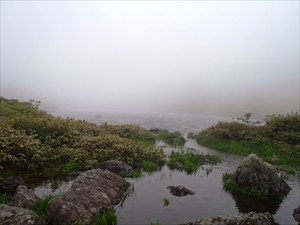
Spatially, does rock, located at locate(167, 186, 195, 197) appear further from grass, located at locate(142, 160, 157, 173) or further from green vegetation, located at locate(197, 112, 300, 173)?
green vegetation, located at locate(197, 112, 300, 173)

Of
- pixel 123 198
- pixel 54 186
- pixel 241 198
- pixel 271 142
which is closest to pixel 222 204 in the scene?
pixel 241 198

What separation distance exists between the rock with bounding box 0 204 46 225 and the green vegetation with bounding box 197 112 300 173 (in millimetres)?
19571

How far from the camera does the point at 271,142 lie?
22.5 m

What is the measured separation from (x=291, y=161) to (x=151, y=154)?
43.9 feet

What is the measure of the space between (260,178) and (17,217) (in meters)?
11.3

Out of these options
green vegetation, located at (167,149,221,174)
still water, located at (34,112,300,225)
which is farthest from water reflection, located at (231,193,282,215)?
green vegetation, located at (167,149,221,174)

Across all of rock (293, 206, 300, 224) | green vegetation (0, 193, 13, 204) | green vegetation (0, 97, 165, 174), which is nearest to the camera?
green vegetation (0, 193, 13, 204)

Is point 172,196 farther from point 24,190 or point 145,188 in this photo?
point 24,190

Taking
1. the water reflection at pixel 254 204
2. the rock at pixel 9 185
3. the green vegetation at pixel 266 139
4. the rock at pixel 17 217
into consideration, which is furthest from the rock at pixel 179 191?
the green vegetation at pixel 266 139

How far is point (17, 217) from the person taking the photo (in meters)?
5.57

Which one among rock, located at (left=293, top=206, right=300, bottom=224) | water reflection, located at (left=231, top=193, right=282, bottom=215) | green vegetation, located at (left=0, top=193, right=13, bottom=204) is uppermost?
rock, located at (left=293, top=206, right=300, bottom=224)

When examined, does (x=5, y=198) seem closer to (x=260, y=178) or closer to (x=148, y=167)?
(x=148, y=167)

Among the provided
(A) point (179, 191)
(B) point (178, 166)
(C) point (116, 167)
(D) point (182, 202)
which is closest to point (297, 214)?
(D) point (182, 202)

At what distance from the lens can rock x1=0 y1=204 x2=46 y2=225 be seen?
5438 mm
